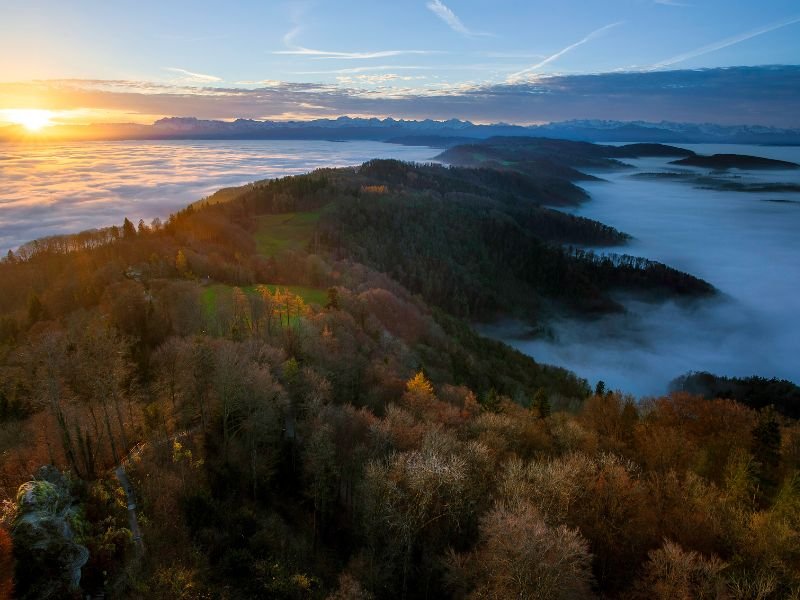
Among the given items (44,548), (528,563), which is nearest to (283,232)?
(44,548)

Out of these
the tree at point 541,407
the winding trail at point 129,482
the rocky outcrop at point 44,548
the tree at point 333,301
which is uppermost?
the rocky outcrop at point 44,548

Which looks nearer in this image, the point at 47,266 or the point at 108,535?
the point at 108,535

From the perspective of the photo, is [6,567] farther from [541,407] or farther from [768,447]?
[768,447]

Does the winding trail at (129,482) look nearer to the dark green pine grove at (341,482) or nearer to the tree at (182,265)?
the dark green pine grove at (341,482)

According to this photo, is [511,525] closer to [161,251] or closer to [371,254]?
[161,251]

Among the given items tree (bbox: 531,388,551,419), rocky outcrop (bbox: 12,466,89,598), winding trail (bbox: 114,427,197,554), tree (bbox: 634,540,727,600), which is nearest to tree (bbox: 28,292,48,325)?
winding trail (bbox: 114,427,197,554)

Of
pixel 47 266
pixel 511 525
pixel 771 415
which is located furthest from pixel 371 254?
pixel 511 525

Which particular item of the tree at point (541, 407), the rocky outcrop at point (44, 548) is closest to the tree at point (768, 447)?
the tree at point (541, 407)
